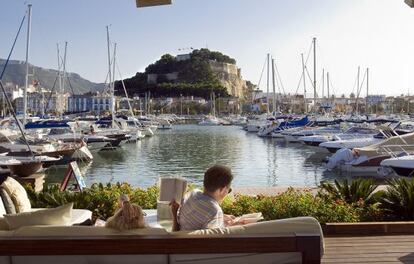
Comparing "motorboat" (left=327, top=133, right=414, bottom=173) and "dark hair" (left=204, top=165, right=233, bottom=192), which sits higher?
"dark hair" (left=204, top=165, right=233, bottom=192)

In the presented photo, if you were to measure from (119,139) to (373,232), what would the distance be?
39419 millimetres

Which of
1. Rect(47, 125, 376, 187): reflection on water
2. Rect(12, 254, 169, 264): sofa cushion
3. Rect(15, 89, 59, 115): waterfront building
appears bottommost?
Rect(47, 125, 376, 187): reflection on water

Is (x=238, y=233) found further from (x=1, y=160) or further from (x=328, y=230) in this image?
(x=1, y=160)

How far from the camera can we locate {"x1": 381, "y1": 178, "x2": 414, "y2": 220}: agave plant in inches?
311

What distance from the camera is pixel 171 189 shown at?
7.20 metres

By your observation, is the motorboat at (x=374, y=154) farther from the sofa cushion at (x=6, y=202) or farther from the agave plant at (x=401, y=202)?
the sofa cushion at (x=6, y=202)

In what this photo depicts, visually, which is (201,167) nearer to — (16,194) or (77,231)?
(16,194)

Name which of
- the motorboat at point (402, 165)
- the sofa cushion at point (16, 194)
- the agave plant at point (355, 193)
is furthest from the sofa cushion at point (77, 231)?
the motorboat at point (402, 165)

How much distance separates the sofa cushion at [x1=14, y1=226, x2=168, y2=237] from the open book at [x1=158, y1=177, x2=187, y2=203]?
2737 millimetres

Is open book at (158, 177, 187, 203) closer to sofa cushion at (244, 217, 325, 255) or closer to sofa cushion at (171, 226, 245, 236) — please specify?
sofa cushion at (171, 226, 245, 236)

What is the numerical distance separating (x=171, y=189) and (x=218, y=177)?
2610 mm

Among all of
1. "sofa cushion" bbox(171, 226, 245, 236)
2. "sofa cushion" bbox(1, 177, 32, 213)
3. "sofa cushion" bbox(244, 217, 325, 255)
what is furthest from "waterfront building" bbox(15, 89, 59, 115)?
"sofa cushion" bbox(244, 217, 325, 255)

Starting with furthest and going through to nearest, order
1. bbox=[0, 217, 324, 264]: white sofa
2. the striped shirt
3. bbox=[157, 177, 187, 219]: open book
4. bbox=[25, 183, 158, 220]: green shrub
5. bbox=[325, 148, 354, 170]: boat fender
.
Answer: bbox=[325, 148, 354, 170]: boat fender < bbox=[25, 183, 158, 220]: green shrub < bbox=[157, 177, 187, 219]: open book < the striped shirt < bbox=[0, 217, 324, 264]: white sofa

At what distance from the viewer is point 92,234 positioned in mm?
4375
